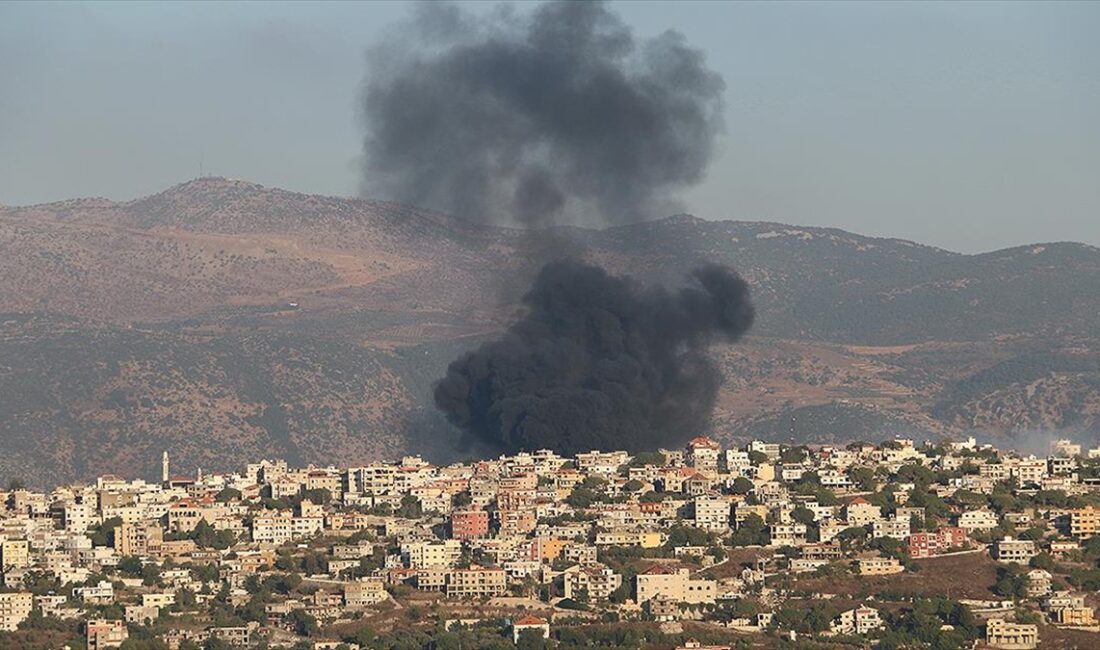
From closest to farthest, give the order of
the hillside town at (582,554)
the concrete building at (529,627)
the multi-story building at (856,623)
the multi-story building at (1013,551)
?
1. the concrete building at (529,627)
2. the multi-story building at (856,623)
3. the hillside town at (582,554)
4. the multi-story building at (1013,551)

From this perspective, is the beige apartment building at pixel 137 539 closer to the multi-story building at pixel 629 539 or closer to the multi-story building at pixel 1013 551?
the multi-story building at pixel 629 539

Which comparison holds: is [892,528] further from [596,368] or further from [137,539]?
[596,368]

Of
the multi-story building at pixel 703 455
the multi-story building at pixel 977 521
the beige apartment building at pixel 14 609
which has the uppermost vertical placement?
the multi-story building at pixel 703 455

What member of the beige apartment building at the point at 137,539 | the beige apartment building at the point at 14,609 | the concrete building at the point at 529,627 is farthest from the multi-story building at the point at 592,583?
the beige apartment building at the point at 14,609

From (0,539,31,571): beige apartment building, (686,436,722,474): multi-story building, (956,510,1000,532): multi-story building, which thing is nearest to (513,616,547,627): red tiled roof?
(956,510,1000,532): multi-story building

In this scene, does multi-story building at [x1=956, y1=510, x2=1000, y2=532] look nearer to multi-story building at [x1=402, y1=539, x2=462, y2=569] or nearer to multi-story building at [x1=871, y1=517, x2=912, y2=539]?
multi-story building at [x1=871, y1=517, x2=912, y2=539]

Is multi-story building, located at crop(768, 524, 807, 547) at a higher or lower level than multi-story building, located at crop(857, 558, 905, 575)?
higher

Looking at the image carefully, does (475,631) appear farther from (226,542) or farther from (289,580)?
(226,542)

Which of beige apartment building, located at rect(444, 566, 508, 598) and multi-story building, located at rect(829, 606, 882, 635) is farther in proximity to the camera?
beige apartment building, located at rect(444, 566, 508, 598)

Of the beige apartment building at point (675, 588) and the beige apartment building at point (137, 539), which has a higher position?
the beige apartment building at point (137, 539)
